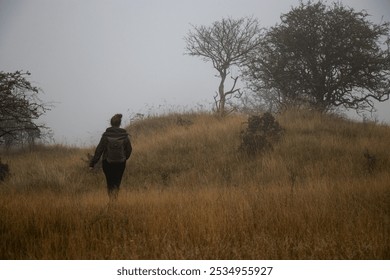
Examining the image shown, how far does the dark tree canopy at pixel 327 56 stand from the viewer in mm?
12461

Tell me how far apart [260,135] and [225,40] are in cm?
926

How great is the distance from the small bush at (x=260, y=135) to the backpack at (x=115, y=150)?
449 centimetres

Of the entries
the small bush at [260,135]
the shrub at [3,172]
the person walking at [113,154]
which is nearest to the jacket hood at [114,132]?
A: the person walking at [113,154]

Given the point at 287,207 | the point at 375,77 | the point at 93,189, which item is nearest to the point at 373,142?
the point at 375,77

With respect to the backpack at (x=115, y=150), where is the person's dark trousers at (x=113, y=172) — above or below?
below

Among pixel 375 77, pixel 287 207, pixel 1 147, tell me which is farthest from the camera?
pixel 1 147

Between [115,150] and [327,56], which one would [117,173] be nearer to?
[115,150]

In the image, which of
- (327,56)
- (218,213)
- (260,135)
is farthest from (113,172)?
(327,56)

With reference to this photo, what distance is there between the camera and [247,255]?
2.74 metres

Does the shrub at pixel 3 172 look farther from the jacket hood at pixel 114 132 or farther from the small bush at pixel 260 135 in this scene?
the small bush at pixel 260 135

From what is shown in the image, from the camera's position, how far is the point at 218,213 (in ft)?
12.3

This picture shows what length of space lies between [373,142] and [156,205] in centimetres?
788

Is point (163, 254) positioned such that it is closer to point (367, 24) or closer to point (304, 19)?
point (304, 19)

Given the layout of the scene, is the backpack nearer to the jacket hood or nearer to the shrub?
the jacket hood
